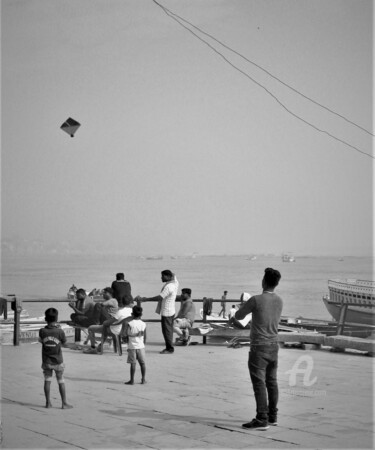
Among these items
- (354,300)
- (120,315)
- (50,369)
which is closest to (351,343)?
(120,315)

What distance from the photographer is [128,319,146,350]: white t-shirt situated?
10.8 m

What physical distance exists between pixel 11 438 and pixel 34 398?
2.24 m

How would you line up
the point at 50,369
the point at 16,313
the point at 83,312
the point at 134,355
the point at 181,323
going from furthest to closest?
1. the point at 181,323
2. the point at 83,312
3. the point at 16,313
4. the point at 134,355
5. the point at 50,369

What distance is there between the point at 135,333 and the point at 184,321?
4676mm

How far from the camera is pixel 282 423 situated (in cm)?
828

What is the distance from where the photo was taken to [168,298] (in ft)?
46.2

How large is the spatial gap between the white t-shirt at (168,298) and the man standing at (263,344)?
608 centimetres

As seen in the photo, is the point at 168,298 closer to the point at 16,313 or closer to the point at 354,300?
the point at 16,313

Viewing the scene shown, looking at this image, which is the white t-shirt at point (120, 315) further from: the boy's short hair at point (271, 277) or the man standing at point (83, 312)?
the boy's short hair at point (271, 277)

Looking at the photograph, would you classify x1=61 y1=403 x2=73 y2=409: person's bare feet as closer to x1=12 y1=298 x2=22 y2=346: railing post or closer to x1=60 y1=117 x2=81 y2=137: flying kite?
x1=12 y1=298 x2=22 y2=346: railing post

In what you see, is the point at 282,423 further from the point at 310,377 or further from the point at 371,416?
the point at 310,377

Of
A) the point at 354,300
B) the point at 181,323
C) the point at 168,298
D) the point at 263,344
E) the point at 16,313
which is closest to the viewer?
the point at 263,344

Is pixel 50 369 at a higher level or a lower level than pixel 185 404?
higher

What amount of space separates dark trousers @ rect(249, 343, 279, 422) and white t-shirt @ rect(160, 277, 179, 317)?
6045 mm
